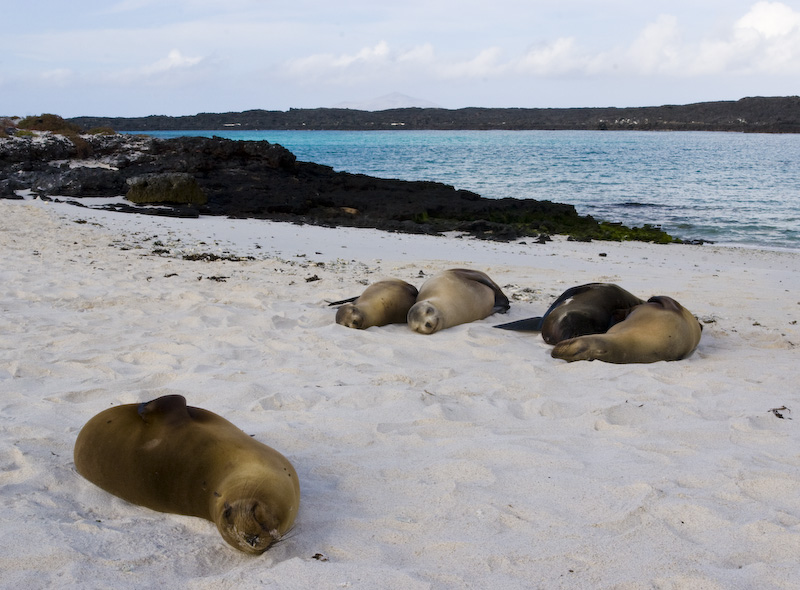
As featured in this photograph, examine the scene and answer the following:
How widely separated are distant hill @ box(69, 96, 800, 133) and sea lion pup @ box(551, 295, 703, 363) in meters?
117

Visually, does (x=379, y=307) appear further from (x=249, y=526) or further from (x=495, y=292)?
(x=249, y=526)

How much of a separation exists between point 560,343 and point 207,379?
8.93 feet

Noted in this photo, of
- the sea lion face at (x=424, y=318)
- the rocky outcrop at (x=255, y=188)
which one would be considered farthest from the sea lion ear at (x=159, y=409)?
the rocky outcrop at (x=255, y=188)

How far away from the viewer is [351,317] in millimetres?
6391

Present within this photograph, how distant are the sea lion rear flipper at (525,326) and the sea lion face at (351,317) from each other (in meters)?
1.25

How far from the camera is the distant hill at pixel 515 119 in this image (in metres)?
115

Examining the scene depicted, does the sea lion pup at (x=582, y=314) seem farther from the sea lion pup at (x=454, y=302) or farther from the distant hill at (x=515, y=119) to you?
the distant hill at (x=515, y=119)

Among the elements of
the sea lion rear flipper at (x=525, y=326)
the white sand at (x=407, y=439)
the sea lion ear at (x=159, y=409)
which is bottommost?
the sea lion rear flipper at (x=525, y=326)

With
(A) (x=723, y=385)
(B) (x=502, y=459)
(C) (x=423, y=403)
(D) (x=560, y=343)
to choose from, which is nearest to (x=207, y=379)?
(C) (x=423, y=403)

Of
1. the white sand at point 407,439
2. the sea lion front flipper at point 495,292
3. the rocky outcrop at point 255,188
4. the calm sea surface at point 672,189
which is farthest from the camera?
the calm sea surface at point 672,189

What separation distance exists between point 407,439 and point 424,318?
2.69 m

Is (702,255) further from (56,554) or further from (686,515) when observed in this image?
(56,554)

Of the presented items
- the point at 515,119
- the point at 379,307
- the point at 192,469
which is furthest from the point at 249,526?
the point at 515,119

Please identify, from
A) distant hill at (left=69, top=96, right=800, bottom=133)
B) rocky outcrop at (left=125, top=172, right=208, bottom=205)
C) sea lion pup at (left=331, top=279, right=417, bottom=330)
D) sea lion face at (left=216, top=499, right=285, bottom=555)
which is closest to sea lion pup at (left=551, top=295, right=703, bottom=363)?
sea lion pup at (left=331, top=279, right=417, bottom=330)
